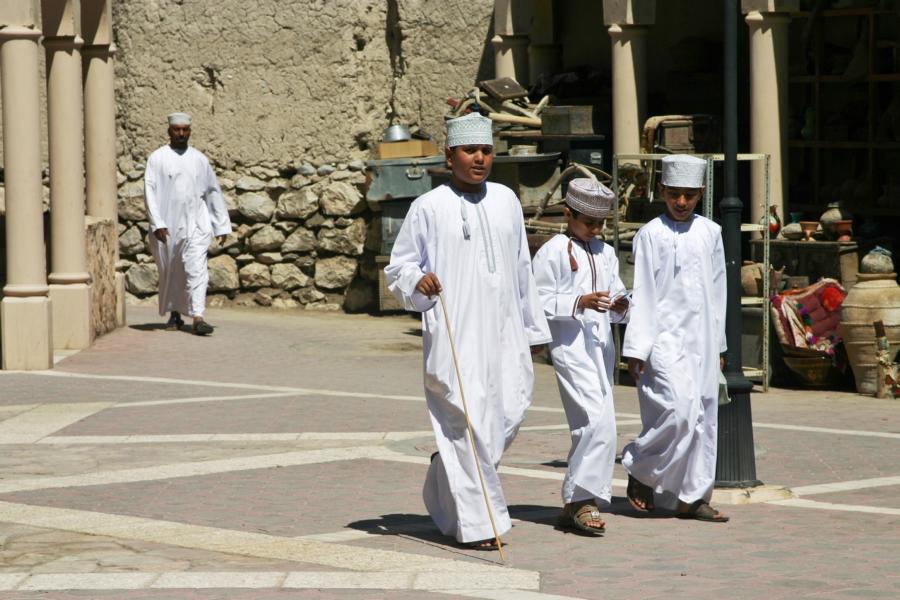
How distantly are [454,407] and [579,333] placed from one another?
833mm

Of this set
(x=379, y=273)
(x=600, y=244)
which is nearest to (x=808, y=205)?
(x=379, y=273)

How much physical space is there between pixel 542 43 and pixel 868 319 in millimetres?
7295

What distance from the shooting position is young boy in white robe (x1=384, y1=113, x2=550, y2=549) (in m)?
6.93

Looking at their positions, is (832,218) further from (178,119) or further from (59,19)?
(59,19)

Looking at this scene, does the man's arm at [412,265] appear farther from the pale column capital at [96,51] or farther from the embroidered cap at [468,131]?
the pale column capital at [96,51]

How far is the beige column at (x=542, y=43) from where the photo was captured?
18547mm

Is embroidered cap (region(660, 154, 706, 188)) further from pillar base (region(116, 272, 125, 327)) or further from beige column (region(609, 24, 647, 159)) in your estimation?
pillar base (region(116, 272, 125, 327))

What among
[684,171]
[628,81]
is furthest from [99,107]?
[684,171]

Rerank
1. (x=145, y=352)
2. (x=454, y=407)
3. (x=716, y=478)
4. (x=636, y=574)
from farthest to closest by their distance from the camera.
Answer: (x=145, y=352), (x=716, y=478), (x=454, y=407), (x=636, y=574)

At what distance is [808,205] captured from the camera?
49.6 ft

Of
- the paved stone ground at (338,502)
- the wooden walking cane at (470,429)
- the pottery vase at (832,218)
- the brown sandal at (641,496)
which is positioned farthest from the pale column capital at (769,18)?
the wooden walking cane at (470,429)

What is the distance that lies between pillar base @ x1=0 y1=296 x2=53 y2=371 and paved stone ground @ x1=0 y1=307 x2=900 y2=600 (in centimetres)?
20

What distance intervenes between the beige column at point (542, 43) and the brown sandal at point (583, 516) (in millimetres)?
11599

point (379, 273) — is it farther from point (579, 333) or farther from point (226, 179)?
point (579, 333)
